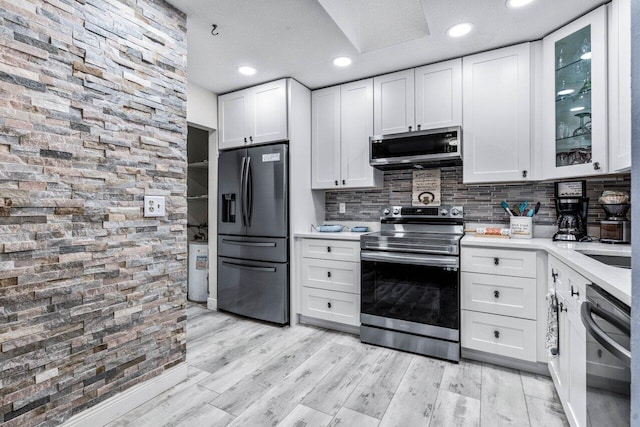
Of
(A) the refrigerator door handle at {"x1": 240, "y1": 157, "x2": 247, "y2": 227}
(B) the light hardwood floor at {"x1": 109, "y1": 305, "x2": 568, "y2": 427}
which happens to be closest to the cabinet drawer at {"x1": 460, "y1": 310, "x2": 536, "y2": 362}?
(B) the light hardwood floor at {"x1": 109, "y1": 305, "x2": 568, "y2": 427}

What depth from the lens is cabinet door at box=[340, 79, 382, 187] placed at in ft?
9.93

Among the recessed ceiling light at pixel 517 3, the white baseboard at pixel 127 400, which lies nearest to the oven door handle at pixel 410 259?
the white baseboard at pixel 127 400

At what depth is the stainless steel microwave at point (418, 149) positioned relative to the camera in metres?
2.54

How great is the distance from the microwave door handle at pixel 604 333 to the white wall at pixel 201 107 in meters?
3.20

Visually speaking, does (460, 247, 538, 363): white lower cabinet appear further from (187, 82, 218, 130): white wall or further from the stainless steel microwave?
(187, 82, 218, 130): white wall

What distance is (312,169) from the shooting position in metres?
3.34

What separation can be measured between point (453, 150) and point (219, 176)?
2.26 metres

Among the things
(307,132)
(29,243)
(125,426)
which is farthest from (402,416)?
(307,132)

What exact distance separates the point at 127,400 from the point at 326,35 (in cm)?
256

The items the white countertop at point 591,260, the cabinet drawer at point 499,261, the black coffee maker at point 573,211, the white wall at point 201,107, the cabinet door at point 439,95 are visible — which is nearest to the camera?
the white countertop at point 591,260

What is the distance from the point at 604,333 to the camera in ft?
3.28

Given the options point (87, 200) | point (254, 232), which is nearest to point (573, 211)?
point (254, 232)

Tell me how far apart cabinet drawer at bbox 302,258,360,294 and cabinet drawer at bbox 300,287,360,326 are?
5cm

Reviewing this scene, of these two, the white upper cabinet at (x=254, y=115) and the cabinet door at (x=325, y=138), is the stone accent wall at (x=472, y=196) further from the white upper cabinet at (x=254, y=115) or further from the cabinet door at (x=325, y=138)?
the white upper cabinet at (x=254, y=115)
